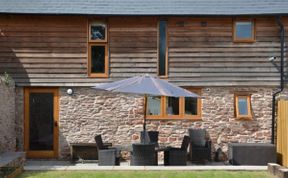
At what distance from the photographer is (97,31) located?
13500mm

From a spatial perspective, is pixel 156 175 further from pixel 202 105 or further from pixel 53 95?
pixel 53 95

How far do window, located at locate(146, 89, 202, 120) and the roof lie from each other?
9.00 ft

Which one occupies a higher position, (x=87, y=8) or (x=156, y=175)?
(x=87, y=8)

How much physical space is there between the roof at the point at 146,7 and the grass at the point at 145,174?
5.50 metres

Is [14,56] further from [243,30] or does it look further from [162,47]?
[243,30]

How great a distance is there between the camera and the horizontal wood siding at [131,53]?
13.3 metres

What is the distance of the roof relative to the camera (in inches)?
517

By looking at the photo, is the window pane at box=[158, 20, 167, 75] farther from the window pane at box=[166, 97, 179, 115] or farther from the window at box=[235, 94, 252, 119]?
the window at box=[235, 94, 252, 119]

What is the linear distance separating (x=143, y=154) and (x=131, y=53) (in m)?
3.98

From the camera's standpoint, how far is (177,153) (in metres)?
11.2

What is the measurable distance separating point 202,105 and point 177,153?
8.93ft

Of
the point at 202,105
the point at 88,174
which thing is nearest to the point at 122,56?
the point at 202,105

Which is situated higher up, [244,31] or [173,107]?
[244,31]

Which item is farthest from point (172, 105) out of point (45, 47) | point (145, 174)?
point (45, 47)
